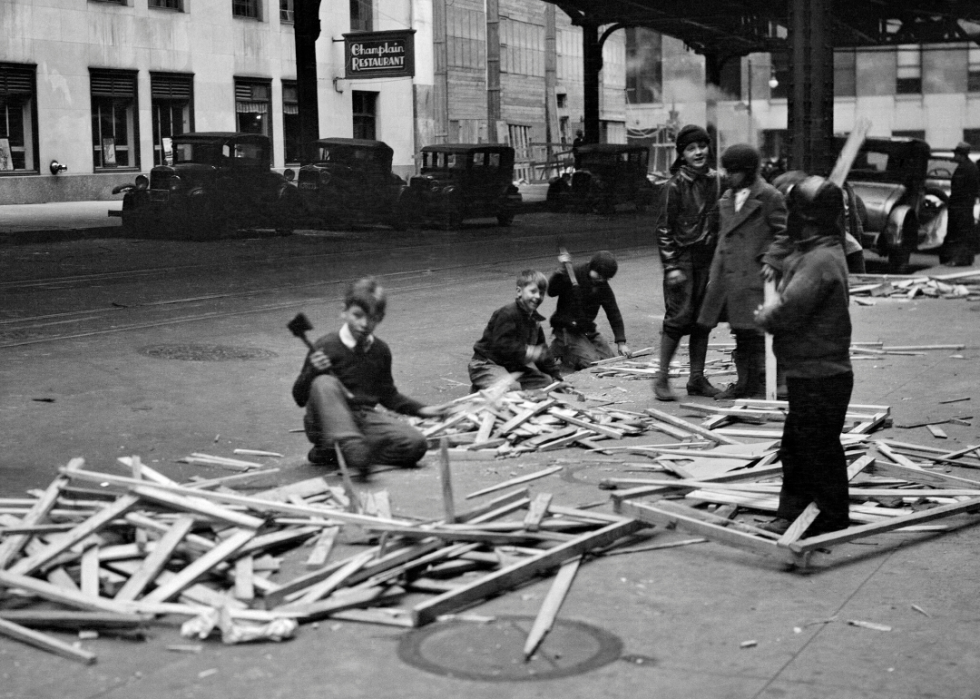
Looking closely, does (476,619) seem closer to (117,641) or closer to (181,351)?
(117,641)

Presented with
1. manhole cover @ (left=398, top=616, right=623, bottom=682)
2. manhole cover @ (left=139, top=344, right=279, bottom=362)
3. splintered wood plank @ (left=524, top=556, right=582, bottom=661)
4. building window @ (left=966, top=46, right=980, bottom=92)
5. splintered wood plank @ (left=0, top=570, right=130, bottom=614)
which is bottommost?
manhole cover @ (left=398, top=616, right=623, bottom=682)

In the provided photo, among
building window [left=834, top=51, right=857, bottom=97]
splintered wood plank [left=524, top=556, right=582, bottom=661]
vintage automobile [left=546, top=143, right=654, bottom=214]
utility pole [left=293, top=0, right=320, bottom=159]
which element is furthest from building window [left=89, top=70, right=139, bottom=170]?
building window [left=834, top=51, right=857, bottom=97]

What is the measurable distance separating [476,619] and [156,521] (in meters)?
1.65

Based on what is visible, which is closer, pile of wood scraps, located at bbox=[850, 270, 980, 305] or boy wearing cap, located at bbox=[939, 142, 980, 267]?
pile of wood scraps, located at bbox=[850, 270, 980, 305]

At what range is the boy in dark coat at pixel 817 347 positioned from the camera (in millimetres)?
5949

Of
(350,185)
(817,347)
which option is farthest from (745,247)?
(350,185)

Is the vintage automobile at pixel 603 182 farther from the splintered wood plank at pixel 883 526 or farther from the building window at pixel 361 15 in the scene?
the splintered wood plank at pixel 883 526

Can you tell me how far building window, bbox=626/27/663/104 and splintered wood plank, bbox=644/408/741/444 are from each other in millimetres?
78118

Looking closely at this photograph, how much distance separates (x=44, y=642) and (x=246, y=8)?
43593mm

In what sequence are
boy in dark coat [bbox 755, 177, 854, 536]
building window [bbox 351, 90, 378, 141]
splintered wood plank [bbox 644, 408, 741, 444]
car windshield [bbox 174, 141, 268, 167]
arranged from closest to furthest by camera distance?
boy in dark coat [bbox 755, 177, 854, 536]
splintered wood plank [bbox 644, 408, 741, 444]
car windshield [bbox 174, 141, 268, 167]
building window [bbox 351, 90, 378, 141]

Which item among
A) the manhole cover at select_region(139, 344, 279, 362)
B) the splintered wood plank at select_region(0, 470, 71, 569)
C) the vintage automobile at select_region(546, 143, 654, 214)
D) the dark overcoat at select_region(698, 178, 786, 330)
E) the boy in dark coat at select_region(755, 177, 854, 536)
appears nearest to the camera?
the splintered wood plank at select_region(0, 470, 71, 569)

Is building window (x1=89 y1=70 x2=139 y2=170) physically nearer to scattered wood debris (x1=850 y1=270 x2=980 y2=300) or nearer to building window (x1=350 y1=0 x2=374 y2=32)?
building window (x1=350 y1=0 x2=374 y2=32)

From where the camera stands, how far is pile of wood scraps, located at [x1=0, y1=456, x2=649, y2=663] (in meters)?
4.82

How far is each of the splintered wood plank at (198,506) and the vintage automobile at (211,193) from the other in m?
23.3
